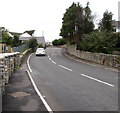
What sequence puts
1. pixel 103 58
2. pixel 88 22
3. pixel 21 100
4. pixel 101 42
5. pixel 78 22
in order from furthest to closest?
pixel 78 22
pixel 88 22
pixel 101 42
pixel 103 58
pixel 21 100

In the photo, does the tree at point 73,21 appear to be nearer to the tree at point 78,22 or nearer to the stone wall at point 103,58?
the tree at point 78,22

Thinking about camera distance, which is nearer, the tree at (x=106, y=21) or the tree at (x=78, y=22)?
the tree at (x=106, y=21)

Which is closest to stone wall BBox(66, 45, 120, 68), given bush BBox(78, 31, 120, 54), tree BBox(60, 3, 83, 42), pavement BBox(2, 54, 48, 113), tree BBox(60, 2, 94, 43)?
bush BBox(78, 31, 120, 54)

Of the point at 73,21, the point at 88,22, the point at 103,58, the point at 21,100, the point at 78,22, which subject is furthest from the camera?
the point at 73,21

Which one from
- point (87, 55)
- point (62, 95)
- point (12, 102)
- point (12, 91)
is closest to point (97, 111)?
point (62, 95)

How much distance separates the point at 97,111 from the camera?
727 cm

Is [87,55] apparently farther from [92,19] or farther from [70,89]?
[70,89]

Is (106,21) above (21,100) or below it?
above

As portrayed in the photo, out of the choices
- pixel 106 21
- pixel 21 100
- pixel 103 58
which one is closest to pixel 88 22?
pixel 106 21

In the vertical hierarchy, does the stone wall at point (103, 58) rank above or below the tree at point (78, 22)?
below

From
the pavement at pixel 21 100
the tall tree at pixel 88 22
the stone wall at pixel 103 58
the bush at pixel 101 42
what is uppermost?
the tall tree at pixel 88 22

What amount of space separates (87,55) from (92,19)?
34.7 feet

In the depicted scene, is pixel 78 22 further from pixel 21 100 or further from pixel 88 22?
pixel 21 100

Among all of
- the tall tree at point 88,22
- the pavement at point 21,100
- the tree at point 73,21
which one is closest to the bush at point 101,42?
the tall tree at point 88,22
